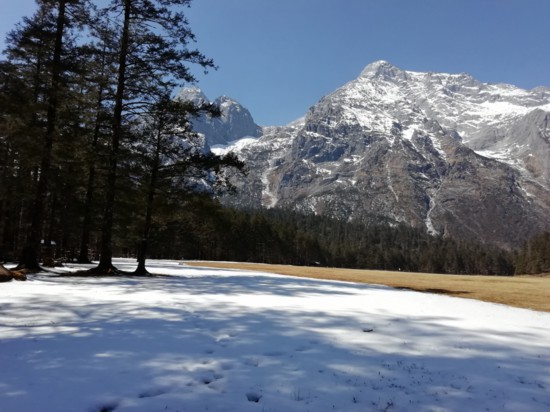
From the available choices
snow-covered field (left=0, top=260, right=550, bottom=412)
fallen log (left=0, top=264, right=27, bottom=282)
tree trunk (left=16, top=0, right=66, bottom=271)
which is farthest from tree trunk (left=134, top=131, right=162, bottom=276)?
snow-covered field (left=0, top=260, right=550, bottom=412)

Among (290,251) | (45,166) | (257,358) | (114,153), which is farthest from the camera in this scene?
(290,251)

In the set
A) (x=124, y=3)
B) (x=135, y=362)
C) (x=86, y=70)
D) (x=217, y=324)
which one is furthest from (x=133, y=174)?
(x=135, y=362)

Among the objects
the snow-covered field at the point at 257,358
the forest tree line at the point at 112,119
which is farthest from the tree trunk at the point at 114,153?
the snow-covered field at the point at 257,358

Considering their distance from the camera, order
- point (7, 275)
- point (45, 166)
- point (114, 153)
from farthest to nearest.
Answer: point (45, 166) < point (114, 153) < point (7, 275)

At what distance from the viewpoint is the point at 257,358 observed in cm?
573

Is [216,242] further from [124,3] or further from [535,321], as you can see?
[535,321]

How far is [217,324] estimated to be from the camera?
Result: 25.2 feet

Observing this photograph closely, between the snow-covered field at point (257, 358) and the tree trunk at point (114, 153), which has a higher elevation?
the tree trunk at point (114, 153)

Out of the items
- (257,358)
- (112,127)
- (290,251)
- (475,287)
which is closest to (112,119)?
(112,127)

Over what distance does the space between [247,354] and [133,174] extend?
14267mm

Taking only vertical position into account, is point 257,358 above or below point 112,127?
below

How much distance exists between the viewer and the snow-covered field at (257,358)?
4.37 m

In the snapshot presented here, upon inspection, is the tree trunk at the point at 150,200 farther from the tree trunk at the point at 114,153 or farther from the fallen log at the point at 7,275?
the fallen log at the point at 7,275

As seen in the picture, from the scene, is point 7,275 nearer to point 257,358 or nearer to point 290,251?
point 257,358
